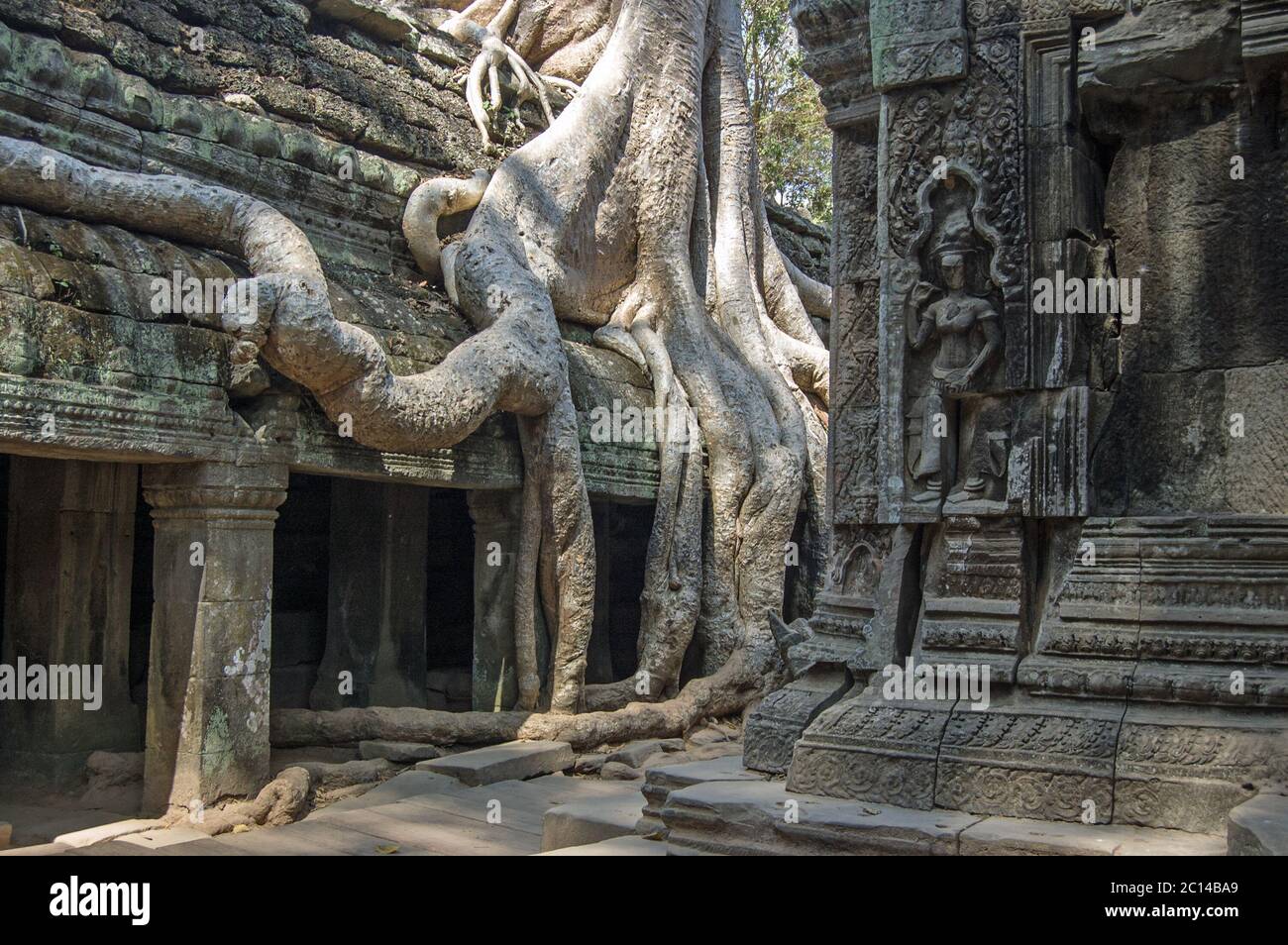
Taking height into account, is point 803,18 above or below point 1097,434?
above

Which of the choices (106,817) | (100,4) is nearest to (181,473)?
(106,817)

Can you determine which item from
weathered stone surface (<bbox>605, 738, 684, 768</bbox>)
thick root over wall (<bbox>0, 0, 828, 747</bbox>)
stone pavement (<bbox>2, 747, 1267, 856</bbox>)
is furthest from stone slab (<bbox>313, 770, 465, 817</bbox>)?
weathered stone surface (<bbox>605, 738, 684, 768</bbox>)

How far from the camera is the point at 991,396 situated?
464 cm

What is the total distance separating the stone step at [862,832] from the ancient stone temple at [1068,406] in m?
0.12

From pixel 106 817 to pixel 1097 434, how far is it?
465 centimetres

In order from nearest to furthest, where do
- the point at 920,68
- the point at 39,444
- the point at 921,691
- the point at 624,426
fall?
the point at 921,691 < the point at 920,68 < the point at 39,444 < the point at 624,426

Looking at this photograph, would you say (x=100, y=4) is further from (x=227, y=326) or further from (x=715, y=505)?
(x=715, y=505)

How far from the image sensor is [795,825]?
405cm

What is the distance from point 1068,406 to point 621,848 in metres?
2.06

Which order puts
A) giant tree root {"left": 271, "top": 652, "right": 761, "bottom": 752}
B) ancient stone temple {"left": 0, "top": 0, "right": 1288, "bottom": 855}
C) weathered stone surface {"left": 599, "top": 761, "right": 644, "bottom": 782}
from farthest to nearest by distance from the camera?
weathered stone surface {"left": 599, "top": 761, "right": 644, "bottom": 782}, giant tree root {"left": 271, "top": 652, "right": 761, "bottom": 752}, ancient stone temple {"left": 0, "top": 0, "right": 1288, "bottom": 855}

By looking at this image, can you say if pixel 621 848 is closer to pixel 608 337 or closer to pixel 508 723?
pixel 508 723

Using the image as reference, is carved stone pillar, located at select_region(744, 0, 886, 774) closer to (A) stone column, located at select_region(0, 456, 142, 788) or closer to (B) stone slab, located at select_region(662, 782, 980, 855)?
(B) stone slab, located at select_region(662, 782, 980, 855)

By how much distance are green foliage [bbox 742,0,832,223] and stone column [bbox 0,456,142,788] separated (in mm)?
12579

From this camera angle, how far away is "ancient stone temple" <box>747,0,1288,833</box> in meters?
4.16
